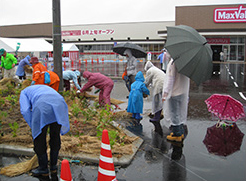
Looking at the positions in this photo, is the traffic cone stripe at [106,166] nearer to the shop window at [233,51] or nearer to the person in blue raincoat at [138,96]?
the person in blue raincoat at [138,96]

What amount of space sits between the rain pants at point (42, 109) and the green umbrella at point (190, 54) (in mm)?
2383

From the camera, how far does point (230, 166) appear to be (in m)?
4.77

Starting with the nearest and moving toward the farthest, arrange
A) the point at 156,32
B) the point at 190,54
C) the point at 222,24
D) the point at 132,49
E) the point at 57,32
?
the point at 190,54 → the point at 57,32 → the point at 132,49 → the point at 222,24 → the point at 156,32

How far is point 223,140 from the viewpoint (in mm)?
6074

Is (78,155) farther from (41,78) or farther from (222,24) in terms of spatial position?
(222,24)

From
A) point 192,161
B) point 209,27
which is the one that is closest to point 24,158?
point 192,161

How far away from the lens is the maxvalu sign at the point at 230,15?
38.2 meters

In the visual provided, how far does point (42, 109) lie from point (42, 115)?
0.08 meters

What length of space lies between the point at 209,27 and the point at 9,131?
1480 inches

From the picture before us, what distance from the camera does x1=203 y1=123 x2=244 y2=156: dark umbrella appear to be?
217 inches

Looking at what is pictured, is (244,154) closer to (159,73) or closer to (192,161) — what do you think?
(192,161)

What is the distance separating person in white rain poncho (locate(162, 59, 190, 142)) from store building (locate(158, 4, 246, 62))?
33447 millimetres

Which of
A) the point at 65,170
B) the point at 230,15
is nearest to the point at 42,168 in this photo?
the point at 65,170

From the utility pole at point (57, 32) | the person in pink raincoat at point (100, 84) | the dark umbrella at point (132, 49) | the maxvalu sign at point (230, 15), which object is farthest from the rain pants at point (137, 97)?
the maxvalu sign at point (230, 15)
